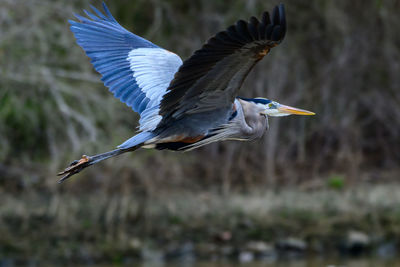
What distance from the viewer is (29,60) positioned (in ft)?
30.8

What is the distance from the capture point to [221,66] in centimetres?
394

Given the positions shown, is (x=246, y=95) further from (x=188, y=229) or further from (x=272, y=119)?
(x=188, y=229)

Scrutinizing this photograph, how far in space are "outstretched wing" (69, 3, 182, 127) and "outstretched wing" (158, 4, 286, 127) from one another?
0.62 meters

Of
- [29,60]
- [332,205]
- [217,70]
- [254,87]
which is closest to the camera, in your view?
[217,70]

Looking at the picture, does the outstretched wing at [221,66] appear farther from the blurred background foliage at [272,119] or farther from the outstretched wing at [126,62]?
the blurred background foliage at [272,119]

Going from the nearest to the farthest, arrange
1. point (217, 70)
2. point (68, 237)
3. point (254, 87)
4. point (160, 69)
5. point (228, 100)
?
point (217, 70) < point (228, 100) < point (160, 69) < point (68, 237) < point (254, 87)

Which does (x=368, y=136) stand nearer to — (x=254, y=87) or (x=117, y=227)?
(x=254, y=87)

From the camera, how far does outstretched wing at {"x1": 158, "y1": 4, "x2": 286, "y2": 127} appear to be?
3650mm

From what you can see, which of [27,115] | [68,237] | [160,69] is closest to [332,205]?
[68,237]

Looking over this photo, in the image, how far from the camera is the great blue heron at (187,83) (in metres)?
3.74

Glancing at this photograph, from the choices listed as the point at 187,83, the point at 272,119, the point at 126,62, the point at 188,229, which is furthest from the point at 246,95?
the point at 187,83

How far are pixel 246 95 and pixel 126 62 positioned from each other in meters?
7.06

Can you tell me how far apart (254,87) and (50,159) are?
3.90 metres

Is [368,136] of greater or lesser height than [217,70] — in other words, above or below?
above
